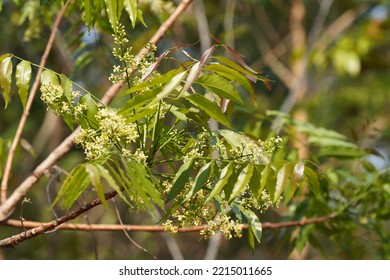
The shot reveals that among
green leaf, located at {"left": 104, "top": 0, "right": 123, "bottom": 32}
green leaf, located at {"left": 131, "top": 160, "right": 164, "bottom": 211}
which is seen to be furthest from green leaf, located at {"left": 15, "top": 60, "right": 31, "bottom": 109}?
green leaf, located at {"left": 131, "top": 160, "right": 164, "bottom": 211}

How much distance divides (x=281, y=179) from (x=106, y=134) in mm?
484

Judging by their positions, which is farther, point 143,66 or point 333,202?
point 333,202

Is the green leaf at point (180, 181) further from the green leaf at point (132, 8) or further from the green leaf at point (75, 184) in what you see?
the green leaf at point (132, 8)

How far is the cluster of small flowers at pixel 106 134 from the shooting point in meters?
1.55

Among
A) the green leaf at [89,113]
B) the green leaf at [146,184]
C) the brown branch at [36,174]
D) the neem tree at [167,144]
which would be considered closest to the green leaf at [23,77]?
the neem tree at [167,144]

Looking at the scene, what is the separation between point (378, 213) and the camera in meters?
3.09

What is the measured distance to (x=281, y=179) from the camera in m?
1.67

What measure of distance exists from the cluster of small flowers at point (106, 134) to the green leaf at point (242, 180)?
29 centimetres

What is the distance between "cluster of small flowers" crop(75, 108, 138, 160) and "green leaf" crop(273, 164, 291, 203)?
399 mm

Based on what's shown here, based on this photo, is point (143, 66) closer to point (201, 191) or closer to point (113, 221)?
point (201, 191)

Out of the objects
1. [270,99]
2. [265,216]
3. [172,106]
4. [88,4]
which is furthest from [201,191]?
[270,99]

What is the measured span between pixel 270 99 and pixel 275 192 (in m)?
5.69

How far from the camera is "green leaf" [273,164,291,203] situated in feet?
5.33

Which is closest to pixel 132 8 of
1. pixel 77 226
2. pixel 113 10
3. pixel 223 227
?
pixel 113 10
